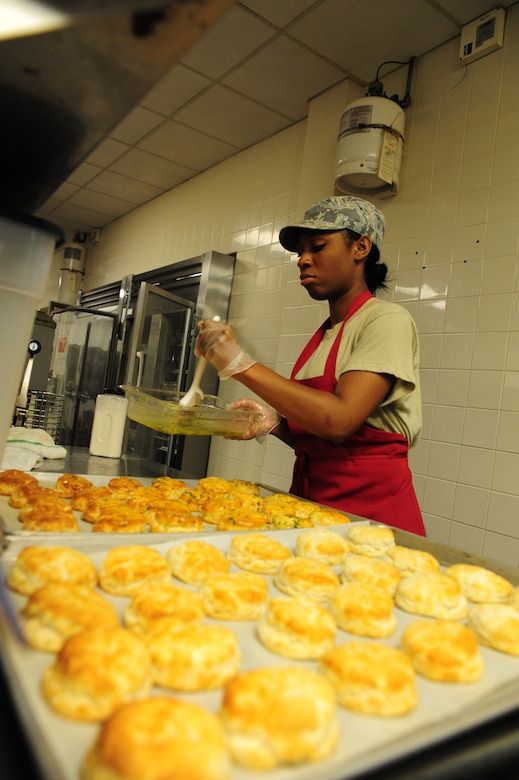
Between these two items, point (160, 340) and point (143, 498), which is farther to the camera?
point (160, 340)

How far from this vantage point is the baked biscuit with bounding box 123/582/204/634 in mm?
843

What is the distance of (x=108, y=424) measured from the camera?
2.54 metres

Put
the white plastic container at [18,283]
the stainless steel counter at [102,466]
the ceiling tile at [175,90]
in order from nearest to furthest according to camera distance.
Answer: the white plastic container at [18,283] < the stainless steel counter at [102,466] < the ceiling tile at [175,90]

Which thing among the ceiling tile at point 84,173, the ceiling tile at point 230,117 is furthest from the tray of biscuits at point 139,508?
the ceiling tile at point 84,173

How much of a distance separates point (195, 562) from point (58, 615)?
37 centimetres

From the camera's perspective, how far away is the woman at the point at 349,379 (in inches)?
66.1

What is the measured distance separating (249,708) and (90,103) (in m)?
0.70

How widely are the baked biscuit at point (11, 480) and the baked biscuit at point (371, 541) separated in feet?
3.10

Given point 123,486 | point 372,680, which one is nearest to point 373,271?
point 123,486

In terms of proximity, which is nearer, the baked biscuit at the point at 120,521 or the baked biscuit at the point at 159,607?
the baked biscuit at the point at 159,607

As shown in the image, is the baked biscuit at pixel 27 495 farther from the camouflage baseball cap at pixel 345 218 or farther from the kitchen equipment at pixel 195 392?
the camouflage baseball cap at pixel 345 218

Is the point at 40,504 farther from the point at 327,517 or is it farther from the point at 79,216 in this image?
the point at 79,216

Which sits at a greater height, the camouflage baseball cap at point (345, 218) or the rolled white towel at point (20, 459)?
the camouflage baseball cap at point (345, 218)

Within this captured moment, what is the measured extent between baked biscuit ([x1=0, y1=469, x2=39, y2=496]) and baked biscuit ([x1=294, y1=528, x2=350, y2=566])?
0.83 meters
